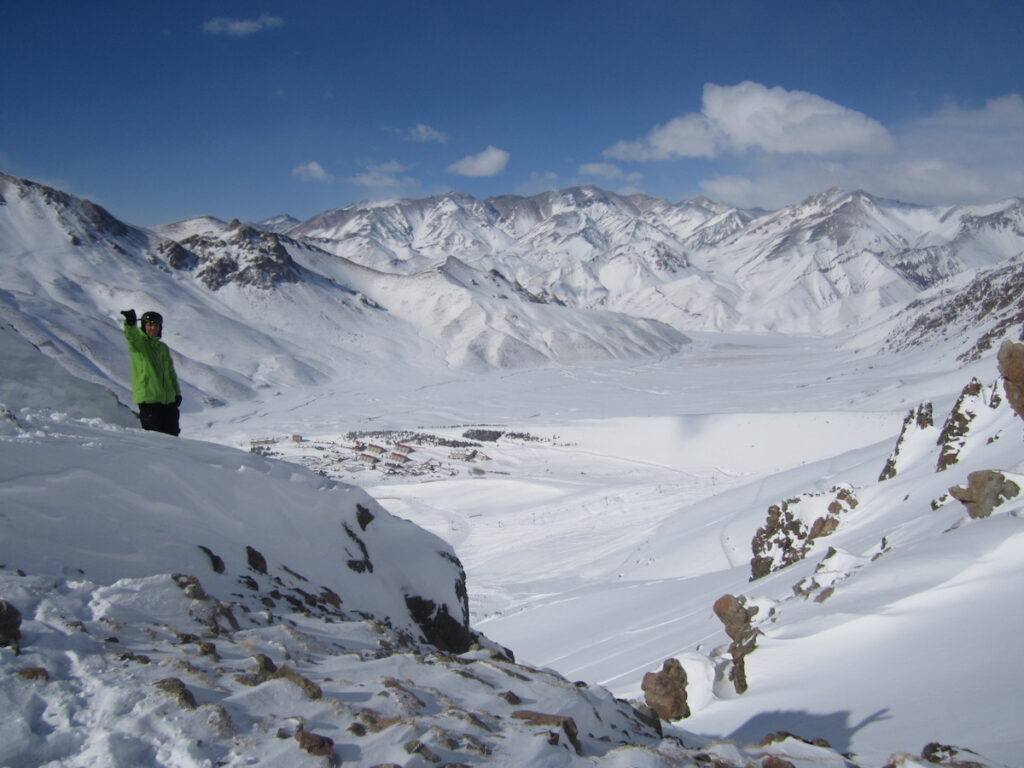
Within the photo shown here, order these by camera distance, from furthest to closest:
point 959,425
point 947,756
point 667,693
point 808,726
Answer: point 959,425
point 667,693
point 808,726
point 947,756

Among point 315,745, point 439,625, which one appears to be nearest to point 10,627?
point 315,745

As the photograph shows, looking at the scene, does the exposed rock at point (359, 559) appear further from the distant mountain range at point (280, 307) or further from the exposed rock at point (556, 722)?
the distant mountain range at point (280, 307)

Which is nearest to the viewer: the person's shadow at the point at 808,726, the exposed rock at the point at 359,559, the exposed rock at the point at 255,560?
the person's shadow at the point at 808,726

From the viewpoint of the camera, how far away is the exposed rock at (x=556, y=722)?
3752 millimetres

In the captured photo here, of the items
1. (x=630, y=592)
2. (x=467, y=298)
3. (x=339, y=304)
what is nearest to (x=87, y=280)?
(x=339, y=304)

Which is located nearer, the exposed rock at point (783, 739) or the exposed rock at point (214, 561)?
the exposed rock at point (783, 739)

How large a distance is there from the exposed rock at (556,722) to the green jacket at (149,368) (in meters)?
5.81

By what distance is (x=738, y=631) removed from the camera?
8.32 m

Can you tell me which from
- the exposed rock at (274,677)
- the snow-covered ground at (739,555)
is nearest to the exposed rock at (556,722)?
the exposed rock at (274,677)

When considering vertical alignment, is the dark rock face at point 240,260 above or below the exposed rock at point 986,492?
above

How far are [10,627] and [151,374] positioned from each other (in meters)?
5.10

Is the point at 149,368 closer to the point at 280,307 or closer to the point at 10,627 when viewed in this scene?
the point at 10,627

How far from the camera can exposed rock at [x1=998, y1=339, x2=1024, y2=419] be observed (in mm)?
9430

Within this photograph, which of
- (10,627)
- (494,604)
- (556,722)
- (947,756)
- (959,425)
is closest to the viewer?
(10,627)
